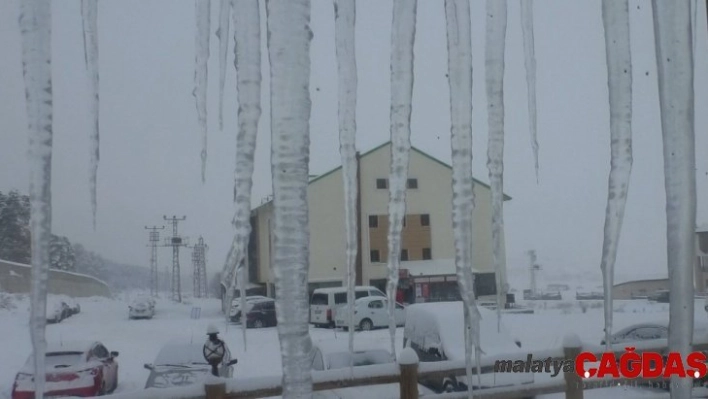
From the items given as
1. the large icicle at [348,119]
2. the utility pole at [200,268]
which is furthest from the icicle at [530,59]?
the utility pole at [200,268]

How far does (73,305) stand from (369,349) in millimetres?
1740

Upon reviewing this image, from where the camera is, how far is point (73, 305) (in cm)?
317

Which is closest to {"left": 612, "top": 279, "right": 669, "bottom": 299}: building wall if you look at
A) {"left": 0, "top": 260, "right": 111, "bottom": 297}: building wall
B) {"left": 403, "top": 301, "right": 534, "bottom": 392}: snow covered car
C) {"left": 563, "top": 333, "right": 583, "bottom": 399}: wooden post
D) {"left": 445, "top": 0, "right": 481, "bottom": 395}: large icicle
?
{"left": 563, "top": 333, "right": 583, "bottom": 399}: wooden post

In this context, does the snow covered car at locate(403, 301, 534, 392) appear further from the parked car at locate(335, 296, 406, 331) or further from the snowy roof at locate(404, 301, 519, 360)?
the parked car at locate(335, 296, 406, 331)

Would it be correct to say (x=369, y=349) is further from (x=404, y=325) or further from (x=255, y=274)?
(x=255, y=274)

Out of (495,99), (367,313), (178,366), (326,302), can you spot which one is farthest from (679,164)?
(178,366)

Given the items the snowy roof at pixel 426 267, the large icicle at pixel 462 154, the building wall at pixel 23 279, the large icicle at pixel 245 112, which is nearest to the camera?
the large icicle at pixel 245 112

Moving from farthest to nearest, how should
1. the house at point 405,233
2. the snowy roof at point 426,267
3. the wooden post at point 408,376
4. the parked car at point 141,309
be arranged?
the snowy roof at point 426,267 < the parked car at point 141,309 < the house at point 405,233 < the wooden post at point 408,376

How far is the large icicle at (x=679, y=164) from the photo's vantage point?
242 cm

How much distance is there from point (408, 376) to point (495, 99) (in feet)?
5.15

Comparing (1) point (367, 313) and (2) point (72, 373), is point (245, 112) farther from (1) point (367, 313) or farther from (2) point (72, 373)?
(2) point (72, 373)

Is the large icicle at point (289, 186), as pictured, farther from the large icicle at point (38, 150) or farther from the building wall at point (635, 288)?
the building wall at point (635, 288)

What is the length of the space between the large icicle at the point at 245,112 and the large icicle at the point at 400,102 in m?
0.66

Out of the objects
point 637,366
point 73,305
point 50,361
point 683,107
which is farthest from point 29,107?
point 637,366
